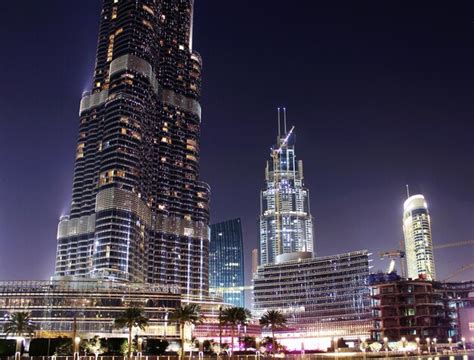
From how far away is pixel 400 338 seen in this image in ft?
617

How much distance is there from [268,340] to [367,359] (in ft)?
265

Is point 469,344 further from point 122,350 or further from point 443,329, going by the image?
point 122,350

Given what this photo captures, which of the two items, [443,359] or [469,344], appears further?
[469,344]

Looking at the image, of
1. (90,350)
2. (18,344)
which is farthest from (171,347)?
(18,344)

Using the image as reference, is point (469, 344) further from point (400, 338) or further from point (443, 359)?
point (443, 359)

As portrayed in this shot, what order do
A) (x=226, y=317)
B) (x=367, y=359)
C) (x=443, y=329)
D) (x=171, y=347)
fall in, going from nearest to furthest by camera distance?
(x=367, y=359) → (x=226, y=317) → (x=171, y=347) → (x=443, y=329)

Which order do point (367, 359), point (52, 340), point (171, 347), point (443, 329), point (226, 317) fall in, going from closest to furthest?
1. point (367, 359)
2. point (52, 340)
3. point (226, 317)
4. point (171, 347)
5. point (443, 329)

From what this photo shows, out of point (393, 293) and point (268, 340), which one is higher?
point (393, 293)

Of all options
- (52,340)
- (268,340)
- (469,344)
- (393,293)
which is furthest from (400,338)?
(52,340)

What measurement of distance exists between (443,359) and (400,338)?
6602 cm

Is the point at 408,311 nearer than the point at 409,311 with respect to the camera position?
No

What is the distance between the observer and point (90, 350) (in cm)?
14262

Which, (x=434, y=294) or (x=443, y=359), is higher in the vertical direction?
(x=434, y=294)

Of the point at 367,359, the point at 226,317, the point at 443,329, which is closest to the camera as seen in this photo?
the point at 367,359
